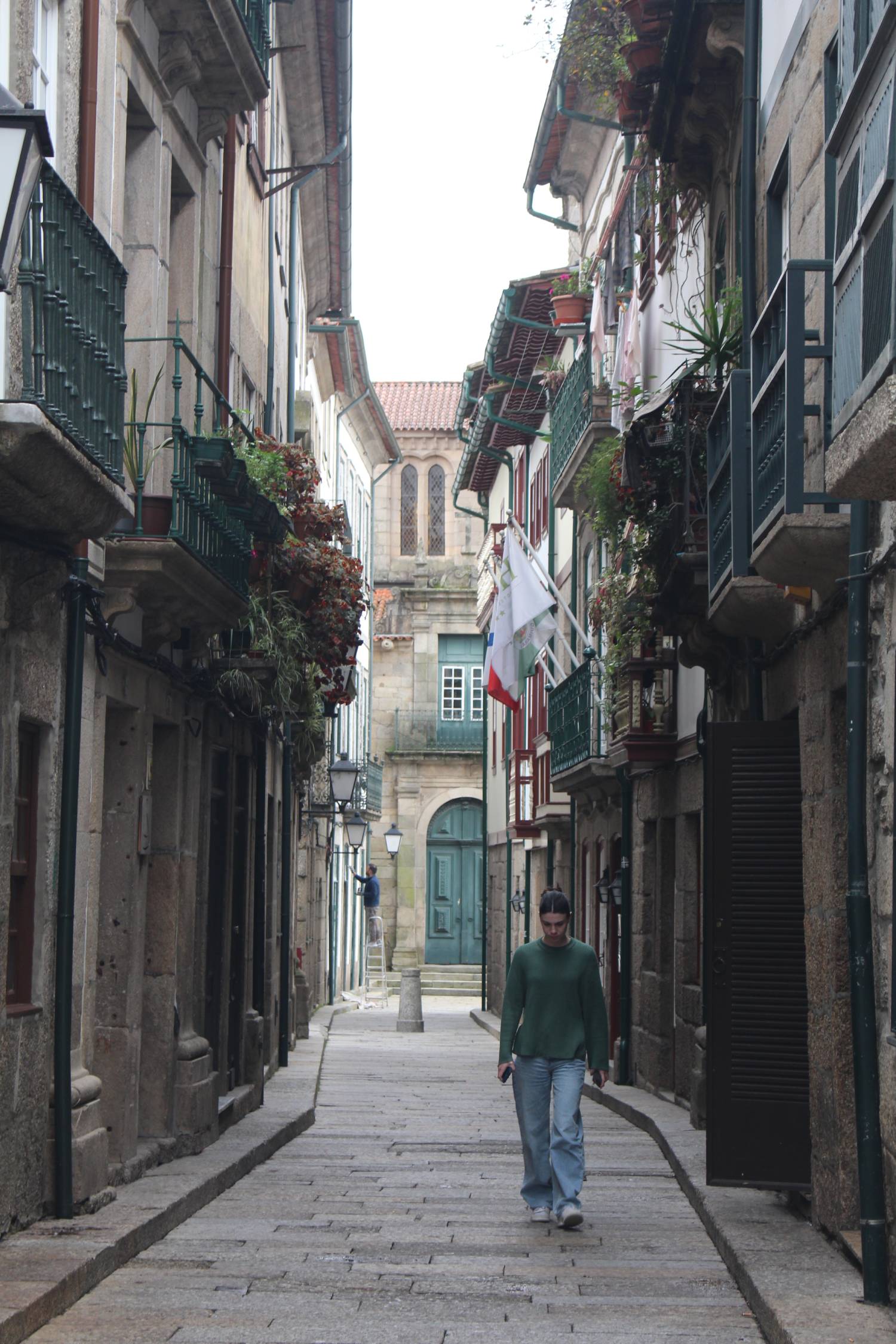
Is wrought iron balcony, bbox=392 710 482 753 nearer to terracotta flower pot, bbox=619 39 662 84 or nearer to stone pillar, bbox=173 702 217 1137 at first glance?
stone pillar, bbox=173 702 217 1137

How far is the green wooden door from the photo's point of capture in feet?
168

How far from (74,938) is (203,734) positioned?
4.18 metres

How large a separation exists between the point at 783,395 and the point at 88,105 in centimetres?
379

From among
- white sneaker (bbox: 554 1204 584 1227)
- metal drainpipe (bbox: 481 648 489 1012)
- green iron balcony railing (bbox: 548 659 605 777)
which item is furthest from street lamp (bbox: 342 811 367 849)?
white sneaker (bbox: 554 1204 584 1227)

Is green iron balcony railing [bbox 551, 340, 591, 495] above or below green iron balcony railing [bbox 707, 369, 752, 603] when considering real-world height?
above

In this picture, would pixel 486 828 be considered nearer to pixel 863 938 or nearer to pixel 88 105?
pixel 88 105

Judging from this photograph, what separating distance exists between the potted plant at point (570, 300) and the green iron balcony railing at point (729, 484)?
40.1ft

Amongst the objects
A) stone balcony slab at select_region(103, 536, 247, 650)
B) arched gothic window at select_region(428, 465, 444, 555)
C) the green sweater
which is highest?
arched gothic window at select_region(428, 465, 444, 555)

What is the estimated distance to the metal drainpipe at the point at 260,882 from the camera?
56.6 ft

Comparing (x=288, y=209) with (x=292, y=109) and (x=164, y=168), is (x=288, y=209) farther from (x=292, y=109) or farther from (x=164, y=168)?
(x=164, y=168)

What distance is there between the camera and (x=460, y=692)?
171 feet

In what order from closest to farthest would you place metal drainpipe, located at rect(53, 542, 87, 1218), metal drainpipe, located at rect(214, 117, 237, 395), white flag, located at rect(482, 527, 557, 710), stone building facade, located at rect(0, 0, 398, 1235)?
stone building facade, located at rect(0, 0, 398, 1235), metal drainpipe, located at rect(53, 542, 87, 1218), metal drainpipe, located at rect(214, 117, 237, 395), white flag, located at rect(482, 527, 557, 710)

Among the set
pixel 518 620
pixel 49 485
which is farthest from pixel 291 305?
pixel 49 485

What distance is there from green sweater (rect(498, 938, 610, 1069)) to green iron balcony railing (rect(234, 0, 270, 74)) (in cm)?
655
